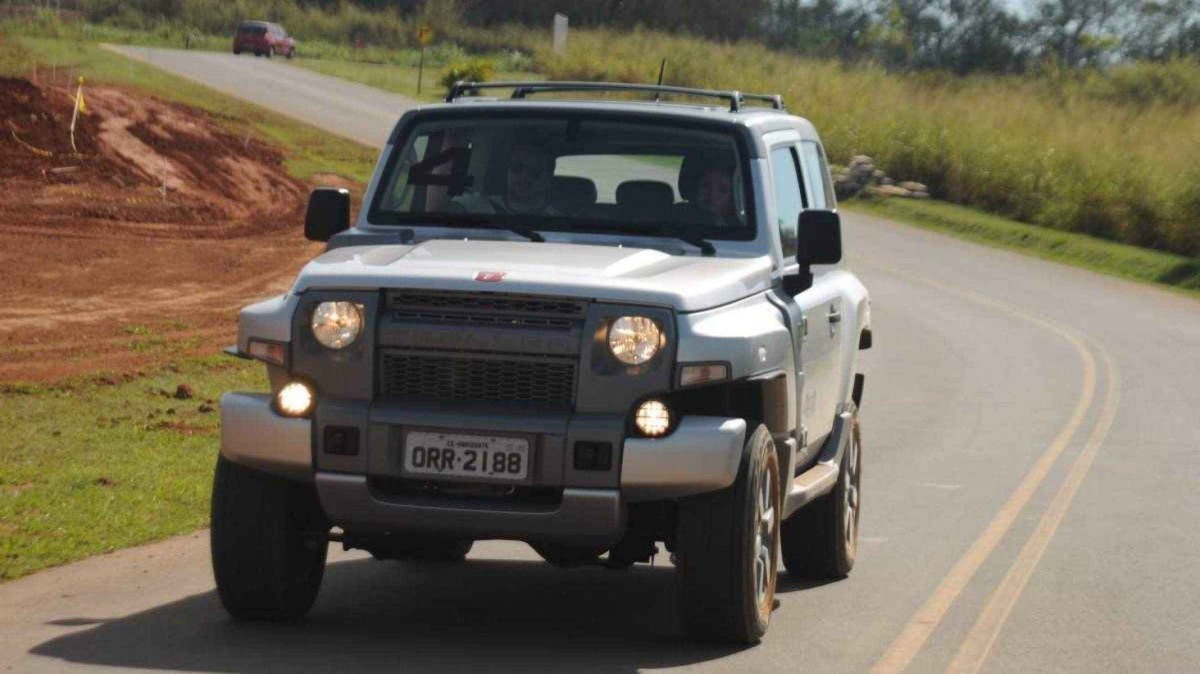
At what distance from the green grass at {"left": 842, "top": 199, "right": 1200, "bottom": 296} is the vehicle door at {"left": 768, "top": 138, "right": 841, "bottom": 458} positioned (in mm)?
27113

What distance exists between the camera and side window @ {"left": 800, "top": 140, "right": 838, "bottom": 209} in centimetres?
1049

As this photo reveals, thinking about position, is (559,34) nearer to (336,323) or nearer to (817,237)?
(817,237)

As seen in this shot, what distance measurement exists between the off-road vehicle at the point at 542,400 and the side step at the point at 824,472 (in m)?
0.08

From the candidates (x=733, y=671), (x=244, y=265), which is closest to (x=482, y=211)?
(x=733, y=671)

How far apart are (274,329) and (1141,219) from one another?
117 feet

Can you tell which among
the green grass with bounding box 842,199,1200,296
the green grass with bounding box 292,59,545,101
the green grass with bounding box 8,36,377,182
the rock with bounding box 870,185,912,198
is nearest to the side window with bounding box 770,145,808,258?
the green grass with bounding box 842,199,1200,296

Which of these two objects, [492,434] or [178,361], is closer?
[492,434]

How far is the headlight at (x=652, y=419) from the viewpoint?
7727 millimetres

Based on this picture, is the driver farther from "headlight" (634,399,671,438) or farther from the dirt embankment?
the dirt embankment

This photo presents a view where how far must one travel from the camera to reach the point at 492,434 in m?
7.64

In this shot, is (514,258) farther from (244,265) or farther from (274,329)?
(244,265)

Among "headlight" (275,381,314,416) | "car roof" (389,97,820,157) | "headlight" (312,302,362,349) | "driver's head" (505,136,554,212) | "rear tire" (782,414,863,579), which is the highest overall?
"car roof" (389,97,820,157)

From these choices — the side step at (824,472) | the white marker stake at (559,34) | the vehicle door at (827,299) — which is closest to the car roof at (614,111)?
the vehicle door at (827,299)

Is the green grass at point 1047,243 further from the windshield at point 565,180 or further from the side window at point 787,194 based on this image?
the windshield at point 565,180
